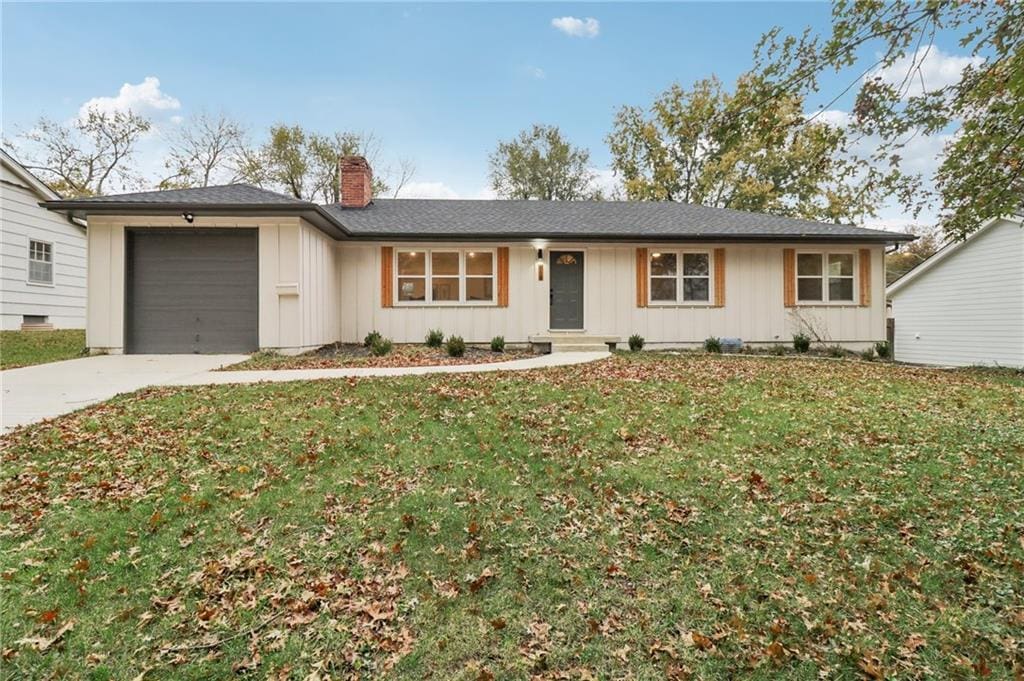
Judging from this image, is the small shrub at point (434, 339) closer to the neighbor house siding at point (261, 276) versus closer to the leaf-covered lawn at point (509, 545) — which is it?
the neighbor house siding at point (261, 276)

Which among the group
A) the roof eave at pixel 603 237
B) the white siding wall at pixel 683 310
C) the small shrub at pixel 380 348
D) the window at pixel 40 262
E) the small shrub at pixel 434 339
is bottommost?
the small shrub at pixel 380 348

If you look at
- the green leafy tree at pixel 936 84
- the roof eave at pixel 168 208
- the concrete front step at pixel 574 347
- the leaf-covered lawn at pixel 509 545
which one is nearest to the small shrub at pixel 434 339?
the concrete front step at pixel 574 347

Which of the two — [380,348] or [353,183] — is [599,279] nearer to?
[380,348]

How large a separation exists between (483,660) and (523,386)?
4.43m

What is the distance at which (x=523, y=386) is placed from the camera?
6.43 meters

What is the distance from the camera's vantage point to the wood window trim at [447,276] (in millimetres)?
11734

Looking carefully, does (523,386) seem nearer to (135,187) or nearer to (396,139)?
(396,139)

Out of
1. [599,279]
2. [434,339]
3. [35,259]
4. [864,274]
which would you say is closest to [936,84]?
[599,279]

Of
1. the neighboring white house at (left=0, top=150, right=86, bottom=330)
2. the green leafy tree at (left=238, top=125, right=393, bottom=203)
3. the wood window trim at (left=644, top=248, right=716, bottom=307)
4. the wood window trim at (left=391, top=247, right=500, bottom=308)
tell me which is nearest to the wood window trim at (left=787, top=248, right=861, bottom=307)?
the wood window trim at (left=644, top=248, right=716, bottom=307)

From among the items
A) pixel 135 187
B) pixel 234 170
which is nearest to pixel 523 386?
pixel 234 170

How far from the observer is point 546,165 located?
26.2m

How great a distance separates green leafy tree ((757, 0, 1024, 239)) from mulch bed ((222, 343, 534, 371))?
21.0ft

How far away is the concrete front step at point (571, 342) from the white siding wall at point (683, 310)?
36 cm

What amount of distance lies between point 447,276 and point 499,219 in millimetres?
2244
